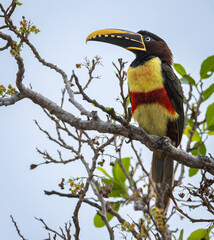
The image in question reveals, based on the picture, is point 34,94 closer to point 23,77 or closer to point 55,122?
point 23,77

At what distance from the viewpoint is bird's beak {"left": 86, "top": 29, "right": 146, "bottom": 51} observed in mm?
4440

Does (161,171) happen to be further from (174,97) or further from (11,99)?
(11,99)

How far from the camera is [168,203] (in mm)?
4086

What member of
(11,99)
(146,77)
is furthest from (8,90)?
(146,77)

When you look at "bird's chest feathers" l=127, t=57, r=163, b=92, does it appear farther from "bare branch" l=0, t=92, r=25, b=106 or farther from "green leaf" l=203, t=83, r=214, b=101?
"bare branch" l=0, t=92, r=25, b=106

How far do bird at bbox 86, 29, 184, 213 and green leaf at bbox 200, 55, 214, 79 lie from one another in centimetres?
45

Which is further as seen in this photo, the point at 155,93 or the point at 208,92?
the point at 208,92

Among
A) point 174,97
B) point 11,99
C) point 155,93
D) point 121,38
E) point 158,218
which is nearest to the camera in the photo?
point 158,218

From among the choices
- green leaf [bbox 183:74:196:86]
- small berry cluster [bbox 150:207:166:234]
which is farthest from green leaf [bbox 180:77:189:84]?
small berry cluster [bbox 150:207:166:234]

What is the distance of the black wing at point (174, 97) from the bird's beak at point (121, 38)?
0.51 m

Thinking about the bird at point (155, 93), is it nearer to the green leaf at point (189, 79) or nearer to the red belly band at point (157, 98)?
the red belly band at point (157, 98)

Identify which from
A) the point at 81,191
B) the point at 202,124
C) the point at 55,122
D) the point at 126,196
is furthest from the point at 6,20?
the point at 202,124

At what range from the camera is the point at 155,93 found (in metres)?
4.17

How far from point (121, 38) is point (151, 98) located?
38.7 inches
